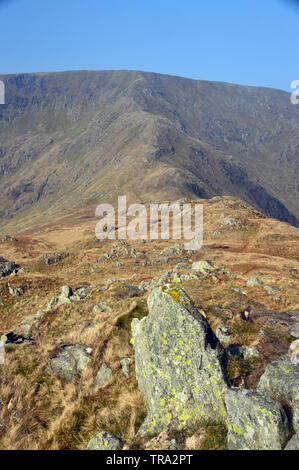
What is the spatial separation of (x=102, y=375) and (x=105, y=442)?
9.23 ft

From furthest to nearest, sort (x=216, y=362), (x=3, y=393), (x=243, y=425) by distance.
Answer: (x=3, y=393) → (x=216, y=362) → (x=243, y=425)

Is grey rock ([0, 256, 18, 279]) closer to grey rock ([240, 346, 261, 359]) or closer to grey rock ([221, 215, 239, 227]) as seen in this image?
grey rock ([240, 346, 261, 359])

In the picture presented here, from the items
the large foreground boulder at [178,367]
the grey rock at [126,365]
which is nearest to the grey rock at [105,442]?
the large foreground boulder at [178,367]

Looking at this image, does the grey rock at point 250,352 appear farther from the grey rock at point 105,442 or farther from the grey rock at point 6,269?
the grey rock at point 6,269

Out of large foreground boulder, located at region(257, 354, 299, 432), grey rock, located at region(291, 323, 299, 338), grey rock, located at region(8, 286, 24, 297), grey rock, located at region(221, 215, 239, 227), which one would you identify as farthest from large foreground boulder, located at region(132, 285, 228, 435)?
grey rock, located at region(221, 215, 239, 227)

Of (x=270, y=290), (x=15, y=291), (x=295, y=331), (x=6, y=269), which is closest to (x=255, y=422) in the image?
(x=295, y=331)

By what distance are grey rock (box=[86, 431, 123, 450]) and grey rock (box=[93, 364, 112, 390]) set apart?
212cm

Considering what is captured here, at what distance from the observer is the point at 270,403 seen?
5410 millimetres

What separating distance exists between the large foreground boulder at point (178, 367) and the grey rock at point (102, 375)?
59.6 inches

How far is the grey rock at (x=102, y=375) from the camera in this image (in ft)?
27.9
